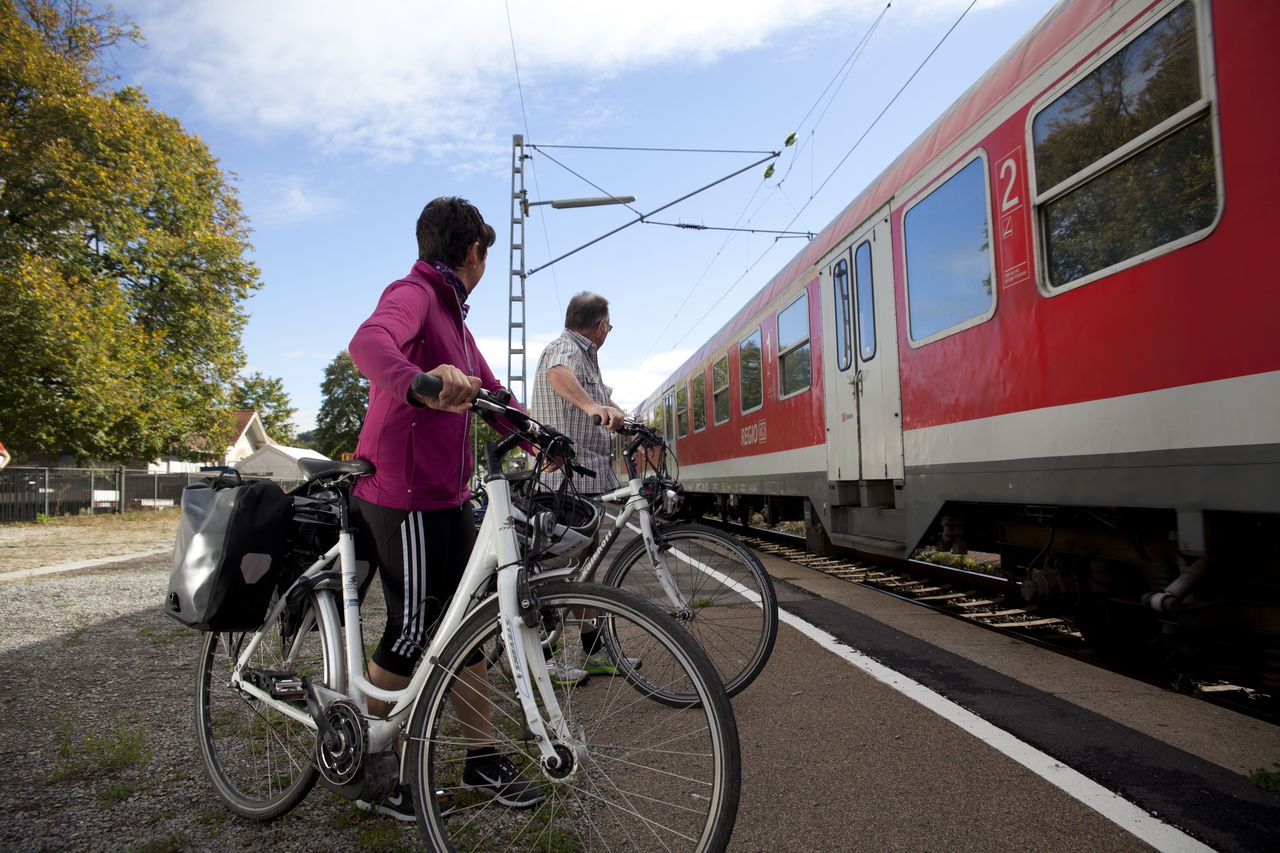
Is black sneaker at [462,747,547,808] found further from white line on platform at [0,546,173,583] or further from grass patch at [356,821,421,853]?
white line on platform at [0,546,173,583]

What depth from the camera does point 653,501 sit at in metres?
3.74

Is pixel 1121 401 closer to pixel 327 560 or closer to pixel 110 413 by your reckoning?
pixel 327 560

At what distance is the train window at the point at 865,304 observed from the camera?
22.4 ft

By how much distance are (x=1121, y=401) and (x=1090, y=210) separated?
0.98 m

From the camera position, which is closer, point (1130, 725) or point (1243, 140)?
point (1243, 140)

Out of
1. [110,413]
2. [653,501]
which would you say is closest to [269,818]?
[653,501]

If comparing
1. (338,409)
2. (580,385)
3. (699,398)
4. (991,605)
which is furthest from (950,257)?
(338,409)

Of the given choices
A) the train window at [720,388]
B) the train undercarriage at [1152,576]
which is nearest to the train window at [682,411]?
the train window at [720,388]

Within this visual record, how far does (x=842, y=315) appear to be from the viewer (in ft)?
24.7

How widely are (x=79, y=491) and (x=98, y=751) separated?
27.8 m

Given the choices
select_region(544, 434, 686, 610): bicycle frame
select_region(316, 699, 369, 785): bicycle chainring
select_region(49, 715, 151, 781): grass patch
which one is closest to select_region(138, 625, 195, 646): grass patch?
select_region(49, 715, 151, 781): grass patch

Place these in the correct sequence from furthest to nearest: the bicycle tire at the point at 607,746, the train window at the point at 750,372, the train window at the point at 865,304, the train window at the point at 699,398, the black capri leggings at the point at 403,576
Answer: the train window at the point at 699,398, the train window at the point at 750,372, the train window at the point at 865,304, the black capri leggings at the point at 403,576, the bicycle tire at the point at 607,746

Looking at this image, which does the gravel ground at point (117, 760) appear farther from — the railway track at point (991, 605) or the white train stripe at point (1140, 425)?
the railway track at point (991, 605)

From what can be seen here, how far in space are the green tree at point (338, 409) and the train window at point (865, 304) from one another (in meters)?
75.0
